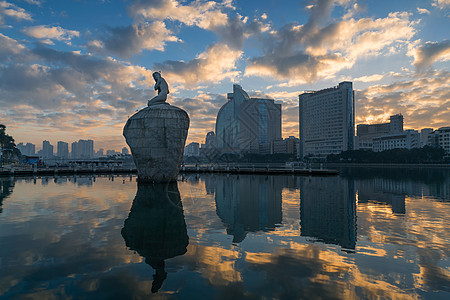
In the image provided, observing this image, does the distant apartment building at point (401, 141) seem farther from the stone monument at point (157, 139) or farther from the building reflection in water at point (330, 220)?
the building reflection in water at point (330, 220)

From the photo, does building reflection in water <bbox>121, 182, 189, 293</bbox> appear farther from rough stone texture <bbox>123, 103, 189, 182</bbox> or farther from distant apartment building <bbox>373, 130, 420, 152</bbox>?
distant apartment building <bbox>373, 130, 420, 152</bbox>

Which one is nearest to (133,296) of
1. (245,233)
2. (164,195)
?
(245,233)

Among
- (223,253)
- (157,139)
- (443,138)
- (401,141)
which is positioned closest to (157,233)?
(223,253)

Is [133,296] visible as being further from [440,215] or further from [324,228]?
[440,215]

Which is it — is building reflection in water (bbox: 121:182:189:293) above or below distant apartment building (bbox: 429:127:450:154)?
below

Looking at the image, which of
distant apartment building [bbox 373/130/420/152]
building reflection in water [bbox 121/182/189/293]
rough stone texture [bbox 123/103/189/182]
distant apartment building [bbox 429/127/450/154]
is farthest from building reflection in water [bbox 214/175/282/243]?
distant apartment building [bbox 429/127/450/154]

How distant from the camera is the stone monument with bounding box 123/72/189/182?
34.0 metres

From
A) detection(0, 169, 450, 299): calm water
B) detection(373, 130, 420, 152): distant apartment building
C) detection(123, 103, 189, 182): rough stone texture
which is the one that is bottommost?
detection(0, 169, 450, 299): calm water

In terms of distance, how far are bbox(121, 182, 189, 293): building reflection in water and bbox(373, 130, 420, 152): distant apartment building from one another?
17685 cm

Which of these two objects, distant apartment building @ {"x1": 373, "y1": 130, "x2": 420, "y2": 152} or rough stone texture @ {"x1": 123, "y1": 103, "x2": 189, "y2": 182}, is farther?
distant apartment building @ {"x1": 373, "y1": 130, "x2": 420, "y2": 152}

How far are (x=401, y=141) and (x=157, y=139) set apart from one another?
171830mm

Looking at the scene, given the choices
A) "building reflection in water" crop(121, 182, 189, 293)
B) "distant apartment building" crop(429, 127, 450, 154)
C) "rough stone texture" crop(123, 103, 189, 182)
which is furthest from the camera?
"distant apartment building" crop(429, 127, 450, 154)

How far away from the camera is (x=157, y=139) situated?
3394cm

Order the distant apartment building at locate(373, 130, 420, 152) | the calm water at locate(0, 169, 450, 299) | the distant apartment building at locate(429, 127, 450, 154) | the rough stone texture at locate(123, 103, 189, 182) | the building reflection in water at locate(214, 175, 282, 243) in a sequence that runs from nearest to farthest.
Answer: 1. the calm water at locate(0, 169, 450, 299)
2. the building reflection in water at locate(214, 175, 282, 243)
3. the rough stone texture at locate(123, 103, 189, 182)
4. the distant apartment building at locate(429, 127, 450, 154)
5. the distant apartment building at locate(373, 130, 420, 152)
